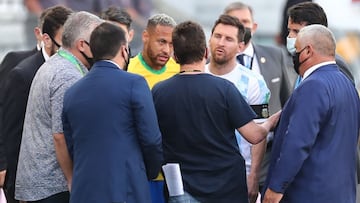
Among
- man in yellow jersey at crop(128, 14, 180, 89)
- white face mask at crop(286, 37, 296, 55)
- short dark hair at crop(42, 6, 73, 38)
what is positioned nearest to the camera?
white face mask at crop(286, 37, 296, 55)

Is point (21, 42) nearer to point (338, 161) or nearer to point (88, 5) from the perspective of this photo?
point (88, 5)

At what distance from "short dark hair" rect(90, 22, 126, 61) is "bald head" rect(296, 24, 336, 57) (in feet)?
3.76

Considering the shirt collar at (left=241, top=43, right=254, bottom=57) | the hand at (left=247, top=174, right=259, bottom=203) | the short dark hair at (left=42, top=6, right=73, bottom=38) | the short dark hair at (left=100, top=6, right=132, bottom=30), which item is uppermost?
the short dark hair at (left=42, top=6, right=73, bottom=38)

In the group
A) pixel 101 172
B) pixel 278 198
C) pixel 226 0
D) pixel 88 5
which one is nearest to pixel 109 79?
pixel 101 172

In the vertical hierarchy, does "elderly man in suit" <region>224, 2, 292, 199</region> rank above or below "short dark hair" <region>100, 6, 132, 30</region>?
below

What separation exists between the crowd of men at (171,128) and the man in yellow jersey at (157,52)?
941mm

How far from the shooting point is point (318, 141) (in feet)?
18.3

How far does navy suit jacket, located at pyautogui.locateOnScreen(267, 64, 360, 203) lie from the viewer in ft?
18.0

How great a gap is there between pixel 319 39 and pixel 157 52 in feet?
4.80

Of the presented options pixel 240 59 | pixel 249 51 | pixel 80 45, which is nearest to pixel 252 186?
pixel 240 59

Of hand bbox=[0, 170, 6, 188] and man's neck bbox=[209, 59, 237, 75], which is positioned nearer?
hand bbox=[0, 170, 6, 188]

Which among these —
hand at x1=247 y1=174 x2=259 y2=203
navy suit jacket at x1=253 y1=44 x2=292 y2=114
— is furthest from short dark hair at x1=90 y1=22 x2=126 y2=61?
navy suit jacket at x1=253 y1=44 x2=292 y2=114

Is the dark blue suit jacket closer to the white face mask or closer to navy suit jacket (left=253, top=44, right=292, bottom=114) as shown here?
the white face mask

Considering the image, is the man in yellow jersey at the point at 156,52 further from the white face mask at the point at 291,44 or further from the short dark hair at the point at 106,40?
the short dark hair at the point at 106,40
